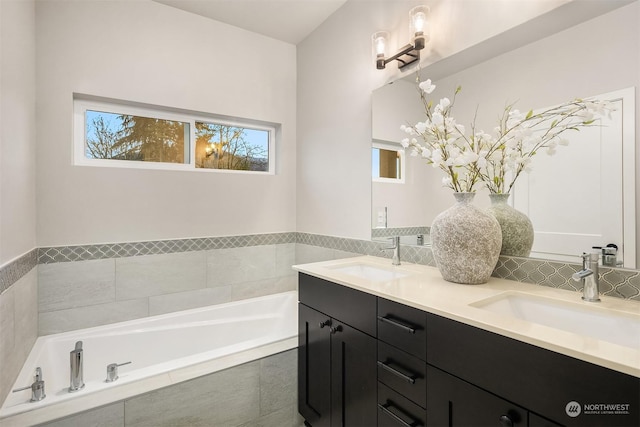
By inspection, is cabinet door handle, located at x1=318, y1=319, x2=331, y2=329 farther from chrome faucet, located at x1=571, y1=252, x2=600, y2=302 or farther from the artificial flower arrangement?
chrome faucet, located at x1=571, y1=252, x2=600, y2=302

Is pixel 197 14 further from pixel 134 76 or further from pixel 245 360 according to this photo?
pixel 245 360

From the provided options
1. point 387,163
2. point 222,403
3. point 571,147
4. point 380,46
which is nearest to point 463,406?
point 571,147

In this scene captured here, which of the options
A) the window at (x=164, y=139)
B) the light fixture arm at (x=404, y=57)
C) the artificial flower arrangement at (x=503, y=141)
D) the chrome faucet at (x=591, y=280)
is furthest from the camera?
the window at (x=164, y=139)

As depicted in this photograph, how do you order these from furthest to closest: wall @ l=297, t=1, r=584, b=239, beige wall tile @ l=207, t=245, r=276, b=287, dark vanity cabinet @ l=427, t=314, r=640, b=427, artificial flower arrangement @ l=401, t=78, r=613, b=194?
beige wall tile @ l=207, t=245, r=276, b=287
wall @ l=297, t=1, r=584, b=239
artificial flower arrangement @ l=401, t=78, r=613, b=194
dark vanity cabinet @ l=427, t=314, r=640, b=427

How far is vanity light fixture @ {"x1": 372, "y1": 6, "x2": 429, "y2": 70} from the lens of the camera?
167 centimetres

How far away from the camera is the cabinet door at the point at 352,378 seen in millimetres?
1281

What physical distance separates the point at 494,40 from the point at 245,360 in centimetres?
203

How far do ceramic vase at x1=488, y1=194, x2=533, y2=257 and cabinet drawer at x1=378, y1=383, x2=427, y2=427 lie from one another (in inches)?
30.9

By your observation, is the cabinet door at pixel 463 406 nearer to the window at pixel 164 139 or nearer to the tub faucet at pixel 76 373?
the tub faucet at pixel 76 373

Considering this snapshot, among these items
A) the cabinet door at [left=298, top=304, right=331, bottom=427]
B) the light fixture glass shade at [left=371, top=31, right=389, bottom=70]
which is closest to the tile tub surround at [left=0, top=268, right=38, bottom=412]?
the cabinet door at [left=298, top=304, right=331, bottom=427]

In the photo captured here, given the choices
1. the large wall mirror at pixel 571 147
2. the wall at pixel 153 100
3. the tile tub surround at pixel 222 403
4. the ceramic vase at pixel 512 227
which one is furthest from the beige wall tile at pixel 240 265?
the ceramic vase at pixel 512 227

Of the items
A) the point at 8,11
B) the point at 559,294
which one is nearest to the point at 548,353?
the point at 559,294

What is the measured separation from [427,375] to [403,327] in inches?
6.5

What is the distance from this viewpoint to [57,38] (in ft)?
6.21
